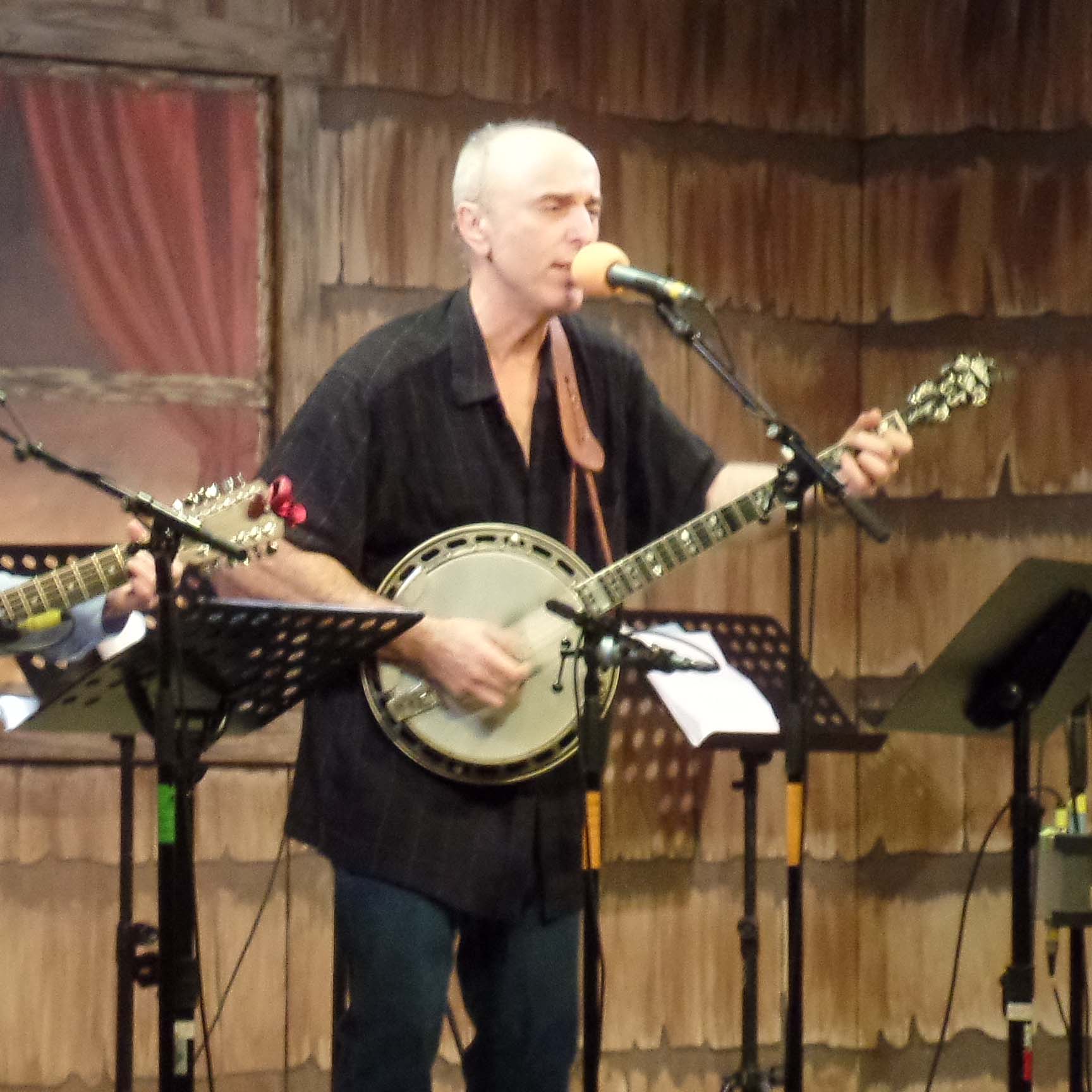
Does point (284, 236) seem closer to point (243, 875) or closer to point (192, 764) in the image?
point (243, 875)

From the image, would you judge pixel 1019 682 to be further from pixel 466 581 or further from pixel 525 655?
pixel 466 581

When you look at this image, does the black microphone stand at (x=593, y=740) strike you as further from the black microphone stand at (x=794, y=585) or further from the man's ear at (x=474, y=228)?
the man's ear at (x=474, y=228)

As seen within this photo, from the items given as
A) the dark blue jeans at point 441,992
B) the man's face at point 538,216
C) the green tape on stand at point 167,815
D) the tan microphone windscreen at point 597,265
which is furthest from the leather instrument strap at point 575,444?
the green tape on stand at point 167,815

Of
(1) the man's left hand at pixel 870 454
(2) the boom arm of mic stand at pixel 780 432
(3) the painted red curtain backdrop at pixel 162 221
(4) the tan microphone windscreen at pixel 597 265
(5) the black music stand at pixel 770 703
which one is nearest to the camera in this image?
(2) the boom arm of mic stand at pixel 780 432

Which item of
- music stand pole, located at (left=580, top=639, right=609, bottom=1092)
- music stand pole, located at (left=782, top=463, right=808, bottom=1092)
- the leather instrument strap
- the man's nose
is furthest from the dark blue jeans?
A: the man's nose

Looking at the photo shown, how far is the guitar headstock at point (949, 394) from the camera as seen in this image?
308cm

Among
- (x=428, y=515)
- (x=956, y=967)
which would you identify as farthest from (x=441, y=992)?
(x=956, y=967)

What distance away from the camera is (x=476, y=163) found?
132 inches

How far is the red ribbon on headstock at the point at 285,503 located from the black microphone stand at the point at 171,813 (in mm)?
140

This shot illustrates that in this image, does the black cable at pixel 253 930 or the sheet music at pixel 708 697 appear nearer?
the sheet music at pixel 708 697

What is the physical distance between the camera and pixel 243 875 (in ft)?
14.7

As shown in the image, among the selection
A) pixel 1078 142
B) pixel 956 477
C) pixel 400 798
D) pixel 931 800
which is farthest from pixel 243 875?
pixel 1078 142

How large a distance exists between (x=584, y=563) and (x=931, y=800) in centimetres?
200

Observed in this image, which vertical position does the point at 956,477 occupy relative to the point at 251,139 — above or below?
below
